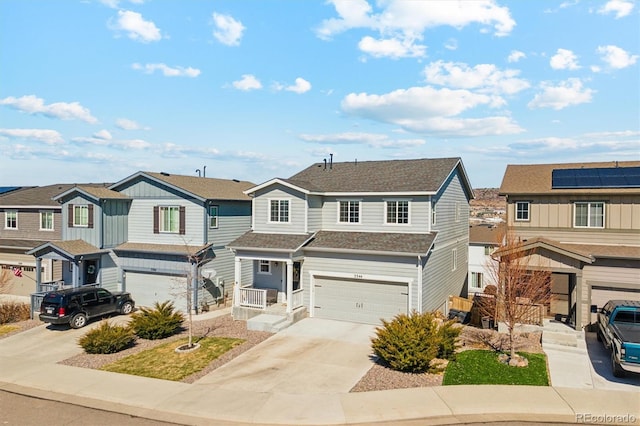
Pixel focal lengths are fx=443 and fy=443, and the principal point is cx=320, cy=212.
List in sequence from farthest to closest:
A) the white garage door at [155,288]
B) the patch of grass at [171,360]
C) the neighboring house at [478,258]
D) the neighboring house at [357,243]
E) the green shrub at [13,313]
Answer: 1. the neighboring house at [478,258]
2. the white garage door at [155,288]
3. the green shrub at [13,313]
4. the neighboring house at [357,243]
5. the patch of grass at [171,360]

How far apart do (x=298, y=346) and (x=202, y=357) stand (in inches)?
144

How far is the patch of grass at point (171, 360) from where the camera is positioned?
14578 mm

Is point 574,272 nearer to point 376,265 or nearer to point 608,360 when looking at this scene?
point 608,360

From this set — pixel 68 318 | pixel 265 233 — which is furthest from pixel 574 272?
pixel 68 318

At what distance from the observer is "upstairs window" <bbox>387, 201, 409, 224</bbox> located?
21.6m

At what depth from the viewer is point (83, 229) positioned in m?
25.5

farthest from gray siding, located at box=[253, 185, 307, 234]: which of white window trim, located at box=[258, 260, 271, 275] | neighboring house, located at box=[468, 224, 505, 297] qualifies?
neighboring house, located at box=[468, 224, 505, 297]

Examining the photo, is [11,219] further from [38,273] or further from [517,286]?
[517,286]

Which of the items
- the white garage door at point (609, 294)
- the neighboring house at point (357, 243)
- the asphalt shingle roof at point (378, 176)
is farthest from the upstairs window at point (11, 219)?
the white garage door at point (609, 294)

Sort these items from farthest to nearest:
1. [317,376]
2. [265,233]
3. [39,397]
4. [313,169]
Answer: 1. [313,169]
2. [265,233]
3. [317,376]
4. [39,397]

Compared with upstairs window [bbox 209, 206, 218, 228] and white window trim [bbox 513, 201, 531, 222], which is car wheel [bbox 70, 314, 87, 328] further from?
white window trim [bbox 513, 201, 531, 222]

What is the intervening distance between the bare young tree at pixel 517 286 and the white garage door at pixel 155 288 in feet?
51.8

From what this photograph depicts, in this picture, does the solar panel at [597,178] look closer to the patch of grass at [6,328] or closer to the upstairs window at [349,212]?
the upstairs window at [349,212]

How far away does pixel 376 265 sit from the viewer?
2036cm
